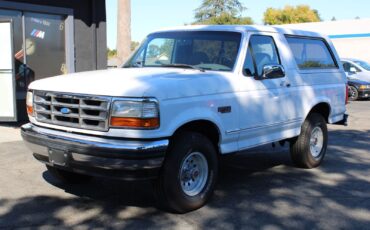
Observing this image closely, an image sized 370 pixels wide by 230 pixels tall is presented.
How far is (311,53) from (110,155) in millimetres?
3884

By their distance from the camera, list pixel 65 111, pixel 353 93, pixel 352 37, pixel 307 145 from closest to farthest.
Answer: pixel 65 111 → pixel 307 145 → pixel 353 93 → pixel 352 37

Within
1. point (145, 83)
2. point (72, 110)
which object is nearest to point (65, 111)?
point (72, 110)

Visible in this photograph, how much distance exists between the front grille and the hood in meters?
0.07

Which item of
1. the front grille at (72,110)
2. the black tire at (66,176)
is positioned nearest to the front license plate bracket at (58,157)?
the front grille at (72,110)

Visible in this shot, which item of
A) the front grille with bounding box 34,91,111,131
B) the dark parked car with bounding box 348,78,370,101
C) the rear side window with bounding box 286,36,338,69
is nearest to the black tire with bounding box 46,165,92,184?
the front grille with bounding box 34,91,111,131

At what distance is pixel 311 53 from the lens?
275 inches

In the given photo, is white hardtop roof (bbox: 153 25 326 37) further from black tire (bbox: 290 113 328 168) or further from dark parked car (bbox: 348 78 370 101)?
dark parked car (bbox: 348 78 370 101)

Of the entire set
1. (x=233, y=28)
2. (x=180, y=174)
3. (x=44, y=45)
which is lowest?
(x=180, y=174)

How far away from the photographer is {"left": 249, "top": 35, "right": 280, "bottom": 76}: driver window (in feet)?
19.2

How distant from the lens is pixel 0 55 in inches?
377

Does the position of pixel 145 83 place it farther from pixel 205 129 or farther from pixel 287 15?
pixel 287 15

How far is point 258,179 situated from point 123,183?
1.79 m

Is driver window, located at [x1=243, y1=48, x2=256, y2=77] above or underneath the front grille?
above

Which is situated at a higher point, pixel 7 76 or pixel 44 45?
pixel 44 45
